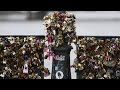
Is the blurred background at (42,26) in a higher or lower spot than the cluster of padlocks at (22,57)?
higher

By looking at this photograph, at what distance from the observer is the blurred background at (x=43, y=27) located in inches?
174

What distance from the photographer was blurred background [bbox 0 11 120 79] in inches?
174

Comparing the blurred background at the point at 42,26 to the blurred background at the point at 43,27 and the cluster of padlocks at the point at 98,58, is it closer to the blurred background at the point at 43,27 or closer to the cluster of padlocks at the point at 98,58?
the blurred background at the point at 43,27

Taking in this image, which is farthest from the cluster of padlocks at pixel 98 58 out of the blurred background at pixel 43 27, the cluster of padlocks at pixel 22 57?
the cluster of padlocks at pixel 22 57

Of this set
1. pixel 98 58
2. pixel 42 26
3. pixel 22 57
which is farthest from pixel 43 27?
pixel 98 58

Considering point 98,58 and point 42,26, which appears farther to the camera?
point 42,26

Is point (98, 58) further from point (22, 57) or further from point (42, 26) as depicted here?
point (22, 57)

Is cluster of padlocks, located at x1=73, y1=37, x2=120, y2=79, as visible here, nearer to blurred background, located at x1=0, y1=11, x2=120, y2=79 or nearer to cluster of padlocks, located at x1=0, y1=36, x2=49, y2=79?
blurred background, located at x1=0, y1=11, x2=120, y2=79

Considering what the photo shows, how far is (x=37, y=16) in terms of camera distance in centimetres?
446

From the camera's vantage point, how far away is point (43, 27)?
14.7 ft

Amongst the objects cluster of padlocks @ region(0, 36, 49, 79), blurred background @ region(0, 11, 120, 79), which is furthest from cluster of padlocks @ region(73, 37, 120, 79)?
cluster of padlocks @ region(0, 36, 49, 79)
